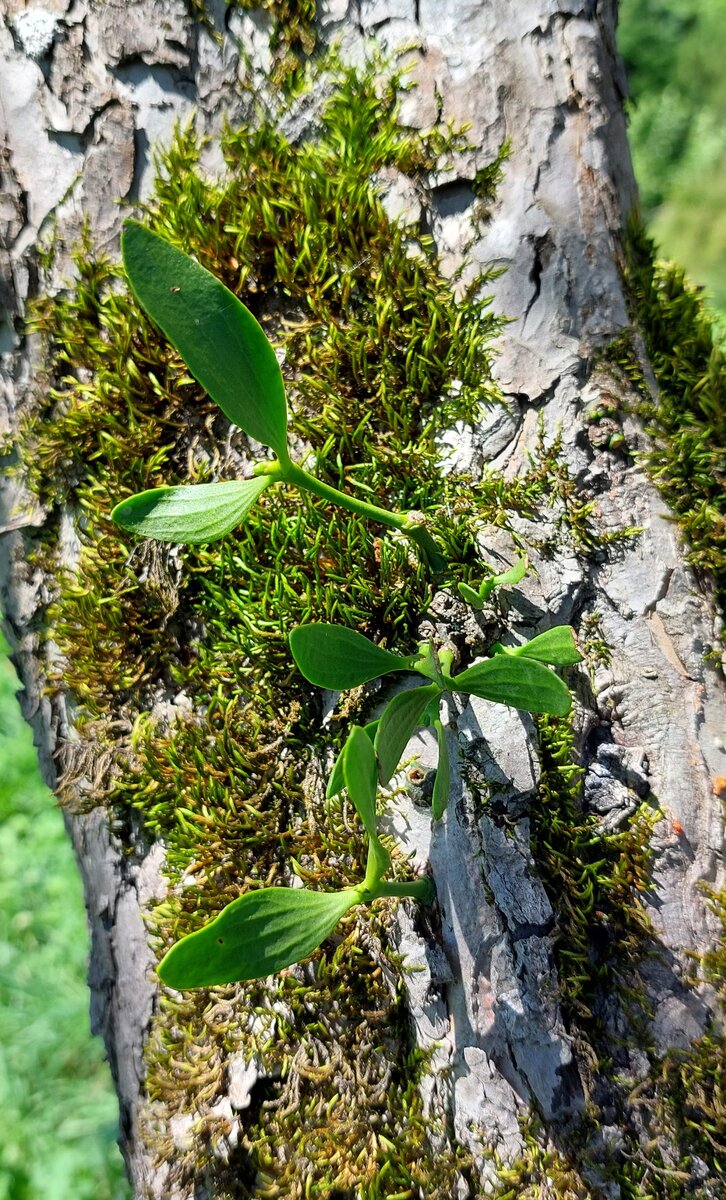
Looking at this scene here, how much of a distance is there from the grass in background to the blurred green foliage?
16.8 feet

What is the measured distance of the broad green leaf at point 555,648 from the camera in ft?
3.65

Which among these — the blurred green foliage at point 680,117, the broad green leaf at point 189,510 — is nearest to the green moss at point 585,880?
the broad green leaf at point 189,510

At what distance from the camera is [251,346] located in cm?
99

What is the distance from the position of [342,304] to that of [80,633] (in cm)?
77

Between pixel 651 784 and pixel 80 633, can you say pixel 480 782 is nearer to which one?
pixel 651 784

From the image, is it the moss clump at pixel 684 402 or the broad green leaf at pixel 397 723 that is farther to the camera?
the moss clump at pixel 684 402

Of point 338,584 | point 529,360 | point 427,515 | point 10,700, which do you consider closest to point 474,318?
point 529,360

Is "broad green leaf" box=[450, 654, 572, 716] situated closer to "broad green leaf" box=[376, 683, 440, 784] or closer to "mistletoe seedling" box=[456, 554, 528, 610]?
"broad green leaf" box=[376, 683, 440, 784]

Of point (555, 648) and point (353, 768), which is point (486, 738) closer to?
point (555, 648)

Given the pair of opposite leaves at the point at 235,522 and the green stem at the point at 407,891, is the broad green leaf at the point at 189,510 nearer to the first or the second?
the pair of opposite leaves at the point at 235,522

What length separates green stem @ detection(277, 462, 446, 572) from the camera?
1.07 meters

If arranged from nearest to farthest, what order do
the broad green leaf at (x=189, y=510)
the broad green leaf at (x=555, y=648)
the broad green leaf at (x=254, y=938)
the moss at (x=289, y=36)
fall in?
the broad green leaf at (x=254, y=938)
the broad green leaf at (x=189, y=510)
the broad green leaf at (x=555, y=648)
the moss at (x=289, y=36)

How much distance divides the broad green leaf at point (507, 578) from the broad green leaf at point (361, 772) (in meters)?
0.38

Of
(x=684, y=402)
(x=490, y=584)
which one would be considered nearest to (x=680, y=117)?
(x=684, y=402)
